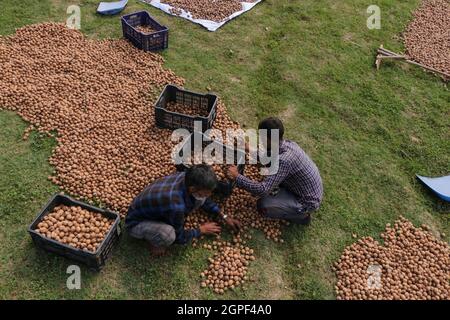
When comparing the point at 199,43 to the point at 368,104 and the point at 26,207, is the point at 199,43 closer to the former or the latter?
the point at 368,104

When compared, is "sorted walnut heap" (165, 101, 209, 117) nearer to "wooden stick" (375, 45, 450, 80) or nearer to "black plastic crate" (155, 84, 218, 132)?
"black plastic crate" (155, 84, 218, 132)

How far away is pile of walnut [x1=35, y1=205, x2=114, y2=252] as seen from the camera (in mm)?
4215

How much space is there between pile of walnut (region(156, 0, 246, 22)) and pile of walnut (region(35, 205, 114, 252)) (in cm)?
514

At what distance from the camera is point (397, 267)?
15.5 feet

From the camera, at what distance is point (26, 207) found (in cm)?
480

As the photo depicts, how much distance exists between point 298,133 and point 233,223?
6.95ft

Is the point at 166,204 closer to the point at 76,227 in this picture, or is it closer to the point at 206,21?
the point at 76,227

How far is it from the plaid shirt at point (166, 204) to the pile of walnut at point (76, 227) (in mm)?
316

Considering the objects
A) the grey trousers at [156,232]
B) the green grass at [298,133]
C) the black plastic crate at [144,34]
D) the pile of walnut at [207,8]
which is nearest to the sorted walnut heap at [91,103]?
the black plastic crate at [144,34]

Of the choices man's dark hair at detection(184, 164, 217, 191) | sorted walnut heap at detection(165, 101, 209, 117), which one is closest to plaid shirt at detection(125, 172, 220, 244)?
man's dark hair at detection(184, 164, 217, 191)

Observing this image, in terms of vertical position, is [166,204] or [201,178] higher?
[201,178]

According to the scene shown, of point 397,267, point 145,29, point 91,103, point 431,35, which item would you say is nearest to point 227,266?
point 397,267
